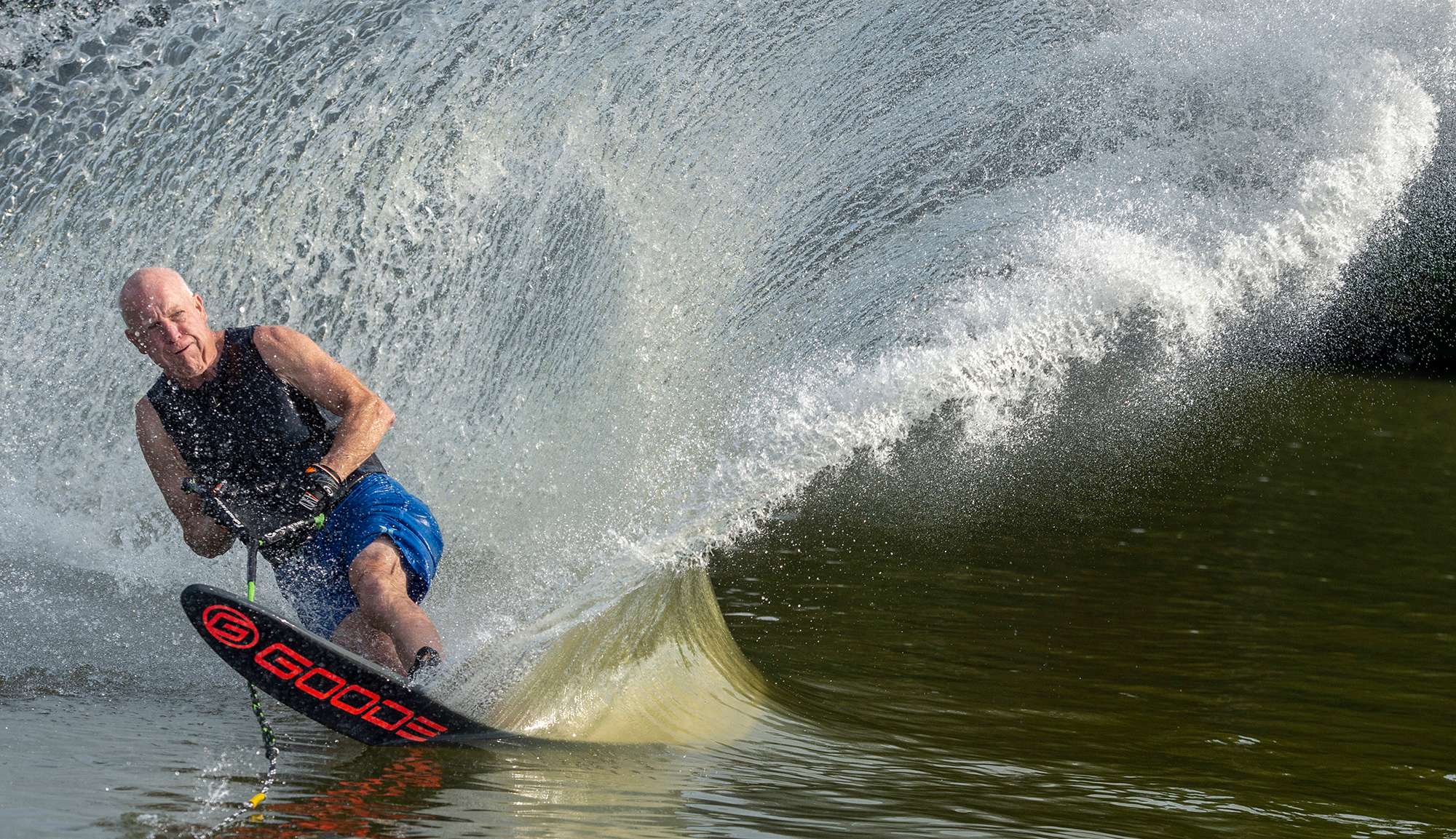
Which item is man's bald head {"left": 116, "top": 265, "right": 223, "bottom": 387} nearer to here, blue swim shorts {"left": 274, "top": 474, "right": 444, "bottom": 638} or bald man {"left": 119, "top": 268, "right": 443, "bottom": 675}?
bald man {"left": 119, "top": 268, "right": 443, "bottom": 675}

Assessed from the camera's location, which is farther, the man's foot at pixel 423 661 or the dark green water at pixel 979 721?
the man's foot at pixel 423 661

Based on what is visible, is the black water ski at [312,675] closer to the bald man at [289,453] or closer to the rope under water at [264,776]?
the rope under water at [264,776]

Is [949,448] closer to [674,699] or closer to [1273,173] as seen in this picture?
[1273,173]

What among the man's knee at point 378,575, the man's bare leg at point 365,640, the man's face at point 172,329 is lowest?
the man's bare leg at point 365,640

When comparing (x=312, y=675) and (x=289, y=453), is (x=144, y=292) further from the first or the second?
(x=312, y=675)

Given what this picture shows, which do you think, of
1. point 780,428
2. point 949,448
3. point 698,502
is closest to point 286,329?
point 698,502

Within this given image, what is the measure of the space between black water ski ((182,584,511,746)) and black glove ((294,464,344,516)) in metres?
0.32

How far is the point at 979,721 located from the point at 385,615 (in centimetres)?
189

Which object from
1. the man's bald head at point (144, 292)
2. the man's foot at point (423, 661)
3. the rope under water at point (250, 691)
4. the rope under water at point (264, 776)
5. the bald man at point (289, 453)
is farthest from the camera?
the bald man at point (289, 453)

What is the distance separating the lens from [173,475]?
14.3 ft

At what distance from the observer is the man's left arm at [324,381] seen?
425cm

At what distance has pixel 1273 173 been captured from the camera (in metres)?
6.54

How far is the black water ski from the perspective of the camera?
12.5 feet

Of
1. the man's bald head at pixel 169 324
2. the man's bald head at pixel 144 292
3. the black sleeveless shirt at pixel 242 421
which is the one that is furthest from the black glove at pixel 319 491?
the man's bald head at pixel 144 292
